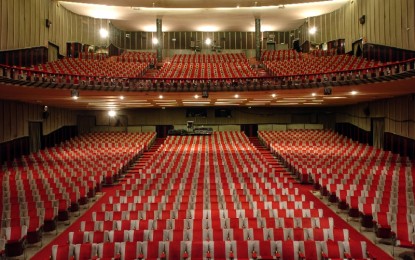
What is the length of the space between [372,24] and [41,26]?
1466cm

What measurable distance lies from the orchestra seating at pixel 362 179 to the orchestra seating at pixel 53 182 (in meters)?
5.78

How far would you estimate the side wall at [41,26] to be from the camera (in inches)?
482

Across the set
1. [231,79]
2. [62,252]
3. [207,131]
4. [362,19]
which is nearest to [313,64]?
[362,19]

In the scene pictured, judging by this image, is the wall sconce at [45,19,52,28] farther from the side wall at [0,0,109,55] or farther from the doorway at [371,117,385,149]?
the doorway at [371,117,385,149]

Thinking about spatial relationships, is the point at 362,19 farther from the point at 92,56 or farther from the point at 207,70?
the point at 92,56

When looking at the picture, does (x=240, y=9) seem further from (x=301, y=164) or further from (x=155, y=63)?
(x=301, y=164)

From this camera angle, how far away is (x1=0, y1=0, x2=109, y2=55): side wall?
40.2 ft

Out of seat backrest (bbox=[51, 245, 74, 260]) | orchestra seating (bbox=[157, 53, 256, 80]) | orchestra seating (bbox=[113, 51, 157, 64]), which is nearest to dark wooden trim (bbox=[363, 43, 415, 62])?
orchestra seating (bbox=[157, 53, 256, 80])

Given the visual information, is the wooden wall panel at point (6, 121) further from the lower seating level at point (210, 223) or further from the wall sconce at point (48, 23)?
the lower seating level at point (210, 223)

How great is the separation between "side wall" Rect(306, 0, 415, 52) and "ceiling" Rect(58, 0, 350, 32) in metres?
0.69

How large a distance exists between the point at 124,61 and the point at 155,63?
1.78m

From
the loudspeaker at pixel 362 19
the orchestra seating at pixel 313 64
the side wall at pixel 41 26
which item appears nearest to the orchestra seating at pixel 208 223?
the side wall at pixel 41 26

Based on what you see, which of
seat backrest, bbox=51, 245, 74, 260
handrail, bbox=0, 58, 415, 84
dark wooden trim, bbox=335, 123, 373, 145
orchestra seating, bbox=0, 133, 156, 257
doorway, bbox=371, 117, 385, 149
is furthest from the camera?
dark wooden trim, bbox=335, 123, 373, 145

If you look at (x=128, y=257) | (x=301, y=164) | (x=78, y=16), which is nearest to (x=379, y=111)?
(x=301, y=164)
